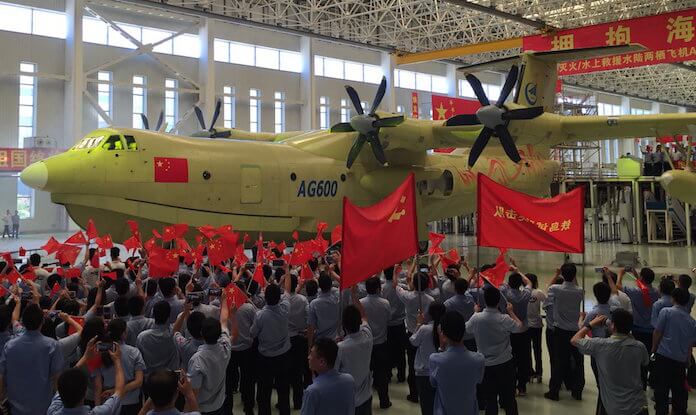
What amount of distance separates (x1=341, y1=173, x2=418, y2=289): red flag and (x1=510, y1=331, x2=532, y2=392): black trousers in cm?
204

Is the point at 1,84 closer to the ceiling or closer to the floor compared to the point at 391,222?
closer to the ceiling

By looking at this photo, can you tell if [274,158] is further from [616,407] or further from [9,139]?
[9,139]

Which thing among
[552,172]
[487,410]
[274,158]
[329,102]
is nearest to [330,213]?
[274,158]

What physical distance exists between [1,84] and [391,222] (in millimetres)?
31972

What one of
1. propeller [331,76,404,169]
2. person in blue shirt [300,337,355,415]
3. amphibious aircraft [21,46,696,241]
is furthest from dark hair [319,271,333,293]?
propeller [331,76,404,169]

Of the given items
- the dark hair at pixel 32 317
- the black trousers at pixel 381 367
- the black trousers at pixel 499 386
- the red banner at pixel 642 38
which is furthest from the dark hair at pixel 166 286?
the red banner at pixel 642 38

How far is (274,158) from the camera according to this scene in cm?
1731

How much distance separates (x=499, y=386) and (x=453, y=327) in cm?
201

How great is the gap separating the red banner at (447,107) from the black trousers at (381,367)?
93.2 feet

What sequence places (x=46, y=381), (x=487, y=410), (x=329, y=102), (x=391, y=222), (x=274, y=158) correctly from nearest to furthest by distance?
(x=46, y=381), (x=487, y=410), (x=391, y=222), (x=274, y=158), (x=329, y=102)

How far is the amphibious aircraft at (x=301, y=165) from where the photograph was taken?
47.0ft

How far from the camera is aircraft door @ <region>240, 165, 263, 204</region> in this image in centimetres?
1641

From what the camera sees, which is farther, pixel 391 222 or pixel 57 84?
pixel 57 84

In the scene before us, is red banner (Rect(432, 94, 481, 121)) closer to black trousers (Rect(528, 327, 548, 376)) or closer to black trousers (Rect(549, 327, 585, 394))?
black trousers (Rect(528, 327, 548, 376))
